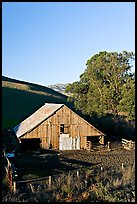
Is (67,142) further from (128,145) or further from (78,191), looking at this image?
(78,191)

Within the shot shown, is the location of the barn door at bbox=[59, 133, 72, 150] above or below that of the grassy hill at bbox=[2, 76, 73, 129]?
below

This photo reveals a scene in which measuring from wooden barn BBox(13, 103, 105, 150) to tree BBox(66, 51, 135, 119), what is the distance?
4.64 meters

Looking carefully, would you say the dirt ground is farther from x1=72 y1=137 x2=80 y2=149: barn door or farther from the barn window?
the barn window

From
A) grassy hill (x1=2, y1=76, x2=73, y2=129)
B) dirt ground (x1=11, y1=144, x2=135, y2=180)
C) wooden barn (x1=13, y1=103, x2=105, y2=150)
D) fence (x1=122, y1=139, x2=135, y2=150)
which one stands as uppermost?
grassy hill (x1=2, y1=76, x2=73, y2=129)

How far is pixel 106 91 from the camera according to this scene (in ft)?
102

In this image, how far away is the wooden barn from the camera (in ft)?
87.8

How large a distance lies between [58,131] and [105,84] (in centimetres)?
864

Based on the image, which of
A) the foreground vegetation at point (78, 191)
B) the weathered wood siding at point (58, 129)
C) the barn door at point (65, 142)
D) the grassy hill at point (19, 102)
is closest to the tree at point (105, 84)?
the weathered wood siding at point (58, 129)

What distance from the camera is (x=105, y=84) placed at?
3272 centimetres

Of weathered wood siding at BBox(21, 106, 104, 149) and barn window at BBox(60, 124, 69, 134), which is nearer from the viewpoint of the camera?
weathered wood siding at BBox(21, 106, 104, 149)

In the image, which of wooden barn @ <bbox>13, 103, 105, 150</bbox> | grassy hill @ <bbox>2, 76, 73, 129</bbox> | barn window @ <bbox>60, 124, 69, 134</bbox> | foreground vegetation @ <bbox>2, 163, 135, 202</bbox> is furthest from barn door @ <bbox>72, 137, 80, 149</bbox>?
grassy hill @ <bbox>2, 76, 73, 129</bbox>

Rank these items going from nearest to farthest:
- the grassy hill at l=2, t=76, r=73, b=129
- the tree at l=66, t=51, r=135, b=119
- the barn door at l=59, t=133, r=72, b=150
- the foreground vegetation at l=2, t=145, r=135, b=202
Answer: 1. the foreground vegetation at l=2, t=145, r=135, b=202
2. the barn door at l=59, t=133, r=72, b=150
3. the tree at l=66, t=51, r=135, b=119
4. the grassy hill at l=2, t=76, r=73, b=129

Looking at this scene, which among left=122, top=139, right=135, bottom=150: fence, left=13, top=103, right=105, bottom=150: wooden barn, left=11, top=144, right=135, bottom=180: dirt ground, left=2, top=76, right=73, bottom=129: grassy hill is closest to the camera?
left=11, top=144, right=135, bottom=180: dirt ground

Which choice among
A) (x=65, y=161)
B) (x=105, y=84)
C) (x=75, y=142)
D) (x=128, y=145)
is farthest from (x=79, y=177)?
(x=105, y=84)
